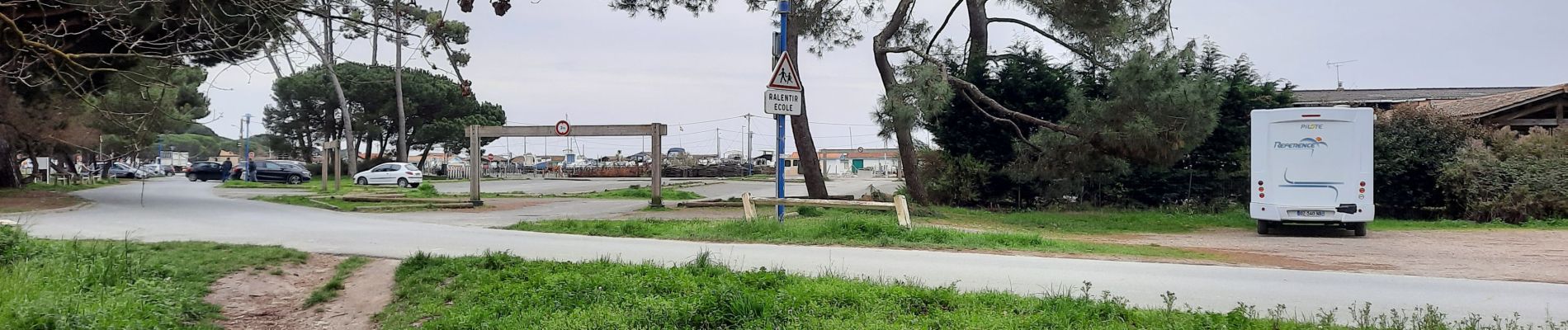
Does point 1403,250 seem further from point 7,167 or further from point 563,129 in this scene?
point 7,167

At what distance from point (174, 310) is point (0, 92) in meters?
10.5

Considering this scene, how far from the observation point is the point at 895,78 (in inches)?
787

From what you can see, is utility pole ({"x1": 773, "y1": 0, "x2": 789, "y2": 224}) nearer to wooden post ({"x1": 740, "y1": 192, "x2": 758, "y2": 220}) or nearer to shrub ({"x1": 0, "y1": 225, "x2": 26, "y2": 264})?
wooden post ({"x1": 740, "y1": 192, "x2": 758, "y2": 220})

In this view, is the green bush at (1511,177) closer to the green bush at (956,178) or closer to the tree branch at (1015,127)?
the tree branch at (1015,127)

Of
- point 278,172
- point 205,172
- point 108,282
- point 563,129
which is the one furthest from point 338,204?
point 205,172

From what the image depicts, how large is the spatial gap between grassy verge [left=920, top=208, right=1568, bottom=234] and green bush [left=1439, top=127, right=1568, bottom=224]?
51 cm

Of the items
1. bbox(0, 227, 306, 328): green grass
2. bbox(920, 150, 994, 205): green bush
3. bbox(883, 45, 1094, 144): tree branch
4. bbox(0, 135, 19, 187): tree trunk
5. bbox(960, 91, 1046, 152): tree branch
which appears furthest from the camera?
bbox(0, 135, 19, 187): tree trunk

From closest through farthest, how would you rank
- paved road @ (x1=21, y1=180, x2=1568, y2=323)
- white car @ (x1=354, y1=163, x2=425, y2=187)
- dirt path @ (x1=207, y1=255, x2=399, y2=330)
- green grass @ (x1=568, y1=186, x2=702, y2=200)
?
paved road @ (x1=21, y1=180, x2=1568, y2=323) → dirt path @ (x1=207, y1=255, x2=399, y2=330) → green grass @ (x1=568, y1=186, x2=702, y2=200) → white car @ (x1=354, y1=163, x2=425, y2=187)

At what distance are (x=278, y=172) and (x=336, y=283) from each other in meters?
38.9

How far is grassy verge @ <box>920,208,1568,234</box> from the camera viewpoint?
16688 millimetres

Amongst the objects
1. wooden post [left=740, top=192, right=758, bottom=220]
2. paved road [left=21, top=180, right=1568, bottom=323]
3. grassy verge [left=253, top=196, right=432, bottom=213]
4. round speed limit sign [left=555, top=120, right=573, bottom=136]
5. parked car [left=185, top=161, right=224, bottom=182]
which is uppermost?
round speed limit sign [left=555, top=120, right=573, bottom=136]

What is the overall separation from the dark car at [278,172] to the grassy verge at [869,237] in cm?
3500

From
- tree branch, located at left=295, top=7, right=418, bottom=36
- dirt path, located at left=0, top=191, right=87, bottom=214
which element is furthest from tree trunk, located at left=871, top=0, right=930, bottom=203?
dirt path, located at left=0, top=191, right=87, bottom=214

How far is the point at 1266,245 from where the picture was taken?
1338cm
